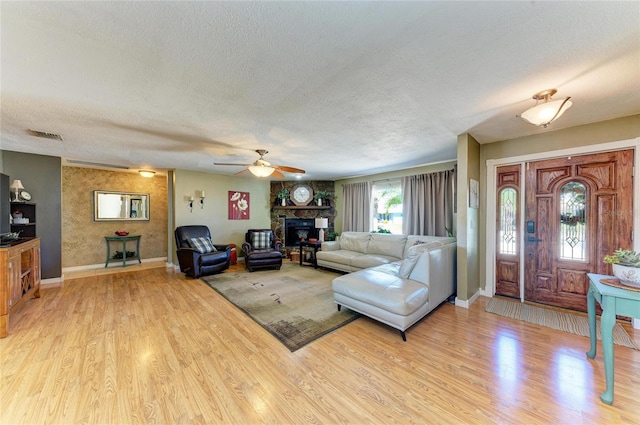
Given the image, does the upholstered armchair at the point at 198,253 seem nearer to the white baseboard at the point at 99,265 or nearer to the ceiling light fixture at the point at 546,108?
the white baseboard at the point at 99,265

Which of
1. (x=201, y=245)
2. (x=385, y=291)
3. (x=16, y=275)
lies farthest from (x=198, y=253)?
(x=385, y=291)

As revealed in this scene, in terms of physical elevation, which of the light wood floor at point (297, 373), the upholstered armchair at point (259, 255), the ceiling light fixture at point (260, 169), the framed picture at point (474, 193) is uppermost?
the ceiling light fixture at point (260, 169)

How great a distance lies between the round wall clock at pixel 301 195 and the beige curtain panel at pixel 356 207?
107 cm

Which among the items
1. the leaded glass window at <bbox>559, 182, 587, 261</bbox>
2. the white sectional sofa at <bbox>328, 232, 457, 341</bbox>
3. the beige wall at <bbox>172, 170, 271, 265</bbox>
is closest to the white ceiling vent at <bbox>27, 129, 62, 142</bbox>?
the beige wall at <bbox>172, 170, 271, 265</bbox>

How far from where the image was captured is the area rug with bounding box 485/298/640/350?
2488 mm

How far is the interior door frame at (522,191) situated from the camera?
263cm

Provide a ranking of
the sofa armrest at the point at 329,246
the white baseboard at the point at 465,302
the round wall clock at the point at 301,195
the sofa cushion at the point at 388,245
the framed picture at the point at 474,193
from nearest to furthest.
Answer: the white baseboard at the point at 465,302 < the framed picture at the point at 474,193 < the sofa cushion at the point at 388,245 < the sofa armrest at the point at 329,246 < the round wall clock at the point at 301,195

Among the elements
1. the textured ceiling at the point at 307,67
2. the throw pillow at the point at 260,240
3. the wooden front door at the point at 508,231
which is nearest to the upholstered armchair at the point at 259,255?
the throw pillow at the point at 260,240

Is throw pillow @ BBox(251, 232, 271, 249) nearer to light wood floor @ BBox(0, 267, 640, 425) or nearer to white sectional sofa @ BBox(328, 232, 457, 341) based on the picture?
light wood floor @ BBox(0, 267, 640, 425)

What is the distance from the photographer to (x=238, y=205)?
6.55 m

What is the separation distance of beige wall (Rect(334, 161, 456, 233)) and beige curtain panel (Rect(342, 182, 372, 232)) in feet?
0.56

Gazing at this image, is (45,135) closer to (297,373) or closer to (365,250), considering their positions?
(297,373)

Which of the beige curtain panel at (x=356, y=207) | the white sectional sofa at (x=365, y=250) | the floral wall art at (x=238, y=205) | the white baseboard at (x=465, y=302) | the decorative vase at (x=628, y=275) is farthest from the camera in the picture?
the floral wall art at (x=238, y=205)

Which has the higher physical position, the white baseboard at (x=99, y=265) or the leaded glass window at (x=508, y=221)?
the leaded glass window at (x=508, y=221)
